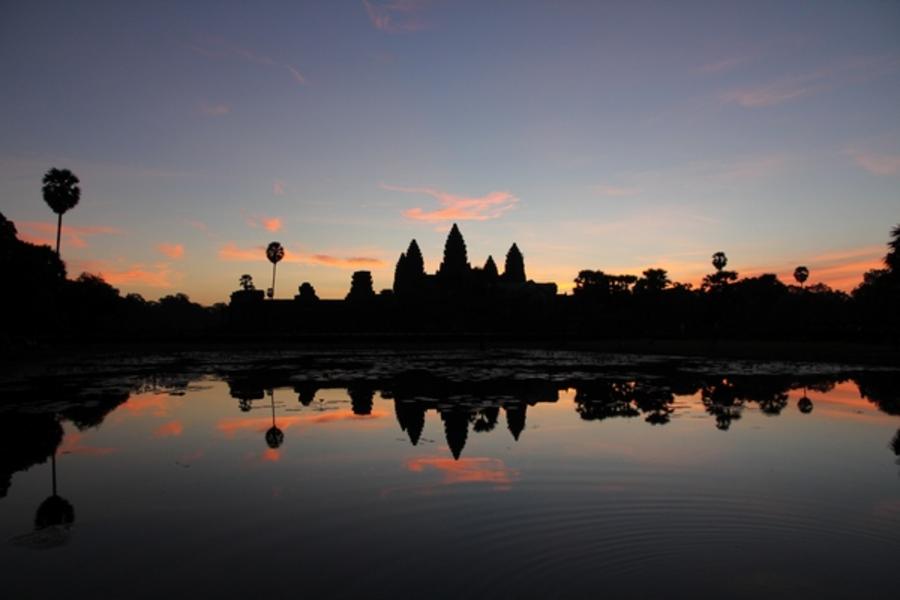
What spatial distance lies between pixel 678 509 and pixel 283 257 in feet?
297

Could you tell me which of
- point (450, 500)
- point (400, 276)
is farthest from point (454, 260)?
point (450, 500)

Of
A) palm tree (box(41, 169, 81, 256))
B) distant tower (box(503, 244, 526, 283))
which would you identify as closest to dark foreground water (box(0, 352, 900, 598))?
palm tree (box(41, 169, 81, 256))

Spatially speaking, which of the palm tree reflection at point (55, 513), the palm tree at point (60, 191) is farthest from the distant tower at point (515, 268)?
the palm tree reflection at point (55, 513)

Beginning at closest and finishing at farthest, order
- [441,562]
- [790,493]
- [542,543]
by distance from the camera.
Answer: [441,562] < [542,543] < [790,493]

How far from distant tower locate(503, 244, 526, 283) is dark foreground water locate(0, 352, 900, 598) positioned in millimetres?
114317

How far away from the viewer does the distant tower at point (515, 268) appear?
425 ft

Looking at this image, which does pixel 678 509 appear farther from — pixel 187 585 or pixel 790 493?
pixel 187 585

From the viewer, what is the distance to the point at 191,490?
25.5 feet

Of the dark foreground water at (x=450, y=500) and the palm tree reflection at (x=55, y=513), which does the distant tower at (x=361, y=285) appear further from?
the palm tree reflection at (x=55, y=513)

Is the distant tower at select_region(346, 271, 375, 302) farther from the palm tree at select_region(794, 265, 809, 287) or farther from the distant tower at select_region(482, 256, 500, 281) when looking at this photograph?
the palm tree at select_region(794, 265, 809, 287)

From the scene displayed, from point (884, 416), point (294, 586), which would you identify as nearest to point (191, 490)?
point (294, 586)

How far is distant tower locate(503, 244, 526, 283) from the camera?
129625 mm

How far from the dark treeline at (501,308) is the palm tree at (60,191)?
4123 millimetres

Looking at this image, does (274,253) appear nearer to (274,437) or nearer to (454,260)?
(454,260)
